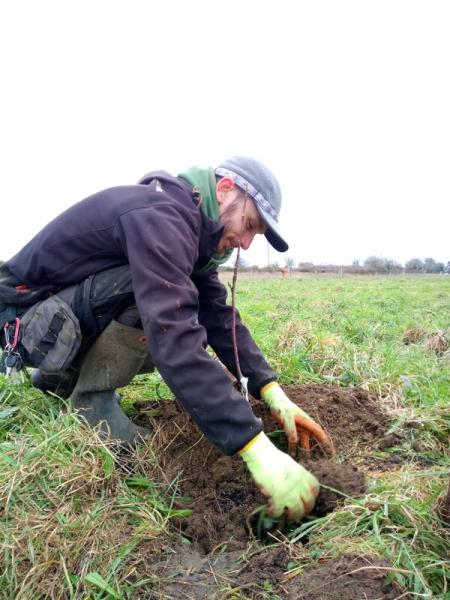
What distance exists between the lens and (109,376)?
7.54 feet

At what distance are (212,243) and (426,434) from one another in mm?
1348

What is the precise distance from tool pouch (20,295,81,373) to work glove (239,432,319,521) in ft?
2.97

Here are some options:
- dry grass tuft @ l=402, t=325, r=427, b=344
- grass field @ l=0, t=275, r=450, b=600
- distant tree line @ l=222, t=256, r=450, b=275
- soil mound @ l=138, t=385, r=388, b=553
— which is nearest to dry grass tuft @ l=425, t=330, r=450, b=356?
dry grass tuft @ l=402, t=325, r=427, b=344

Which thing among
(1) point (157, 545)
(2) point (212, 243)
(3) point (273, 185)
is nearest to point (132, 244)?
(2) point (212, 243)

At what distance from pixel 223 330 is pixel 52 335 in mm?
907

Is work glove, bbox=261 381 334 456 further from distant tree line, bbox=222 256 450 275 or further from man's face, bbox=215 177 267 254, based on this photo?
distant tree line, bbox=222 256 450 275

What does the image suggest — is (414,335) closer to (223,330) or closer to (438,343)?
(438,343)

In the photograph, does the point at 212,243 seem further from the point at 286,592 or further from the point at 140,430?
the point at 286,592

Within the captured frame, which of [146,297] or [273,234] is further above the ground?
[273,234]

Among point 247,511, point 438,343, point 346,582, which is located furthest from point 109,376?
point 438,343

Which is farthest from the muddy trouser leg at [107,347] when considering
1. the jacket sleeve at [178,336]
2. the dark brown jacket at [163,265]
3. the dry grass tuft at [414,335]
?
the dry grass tuft at [414,335]

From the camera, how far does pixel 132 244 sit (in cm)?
187

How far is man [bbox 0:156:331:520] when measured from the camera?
1.74 metres

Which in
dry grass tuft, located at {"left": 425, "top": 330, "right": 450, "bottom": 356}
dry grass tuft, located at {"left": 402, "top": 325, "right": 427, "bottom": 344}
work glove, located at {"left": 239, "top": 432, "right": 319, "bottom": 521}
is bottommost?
dry grass tuft, located at {"left": 402, "top": 325, "right": 427, "bottom": 344}
